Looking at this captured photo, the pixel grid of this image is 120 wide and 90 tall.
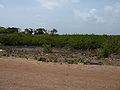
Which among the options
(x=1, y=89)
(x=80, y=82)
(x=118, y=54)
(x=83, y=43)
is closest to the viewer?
(x=1, y=89)

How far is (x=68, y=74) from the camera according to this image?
7.80 meters

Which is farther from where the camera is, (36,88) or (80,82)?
(80,82)

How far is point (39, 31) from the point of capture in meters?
37.1

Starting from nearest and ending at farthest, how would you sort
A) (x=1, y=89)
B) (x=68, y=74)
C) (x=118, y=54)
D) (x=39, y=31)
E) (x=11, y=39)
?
(x=1, y=89)
(x=68, y=74)
(x=118, y=54)
(x=11, y=39)
(x=39, y=31)

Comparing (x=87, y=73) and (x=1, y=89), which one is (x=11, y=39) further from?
(x=1, y=89)

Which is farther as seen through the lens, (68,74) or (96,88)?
(68,74)

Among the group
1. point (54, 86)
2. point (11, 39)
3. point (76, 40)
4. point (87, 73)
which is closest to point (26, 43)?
point (11, 39)

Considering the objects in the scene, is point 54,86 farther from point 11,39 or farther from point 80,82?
point 11,39

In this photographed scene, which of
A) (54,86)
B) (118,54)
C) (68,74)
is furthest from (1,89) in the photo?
(118,54)

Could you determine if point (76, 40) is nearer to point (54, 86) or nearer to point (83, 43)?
point (83, 43)

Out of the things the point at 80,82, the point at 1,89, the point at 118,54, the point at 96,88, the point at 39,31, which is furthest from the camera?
the point at 39,31

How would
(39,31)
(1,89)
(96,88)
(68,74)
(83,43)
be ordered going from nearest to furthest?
(1,89) < (96,88) < (68,74) < (83,43) < (39,31)

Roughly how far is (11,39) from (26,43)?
71.7 inches

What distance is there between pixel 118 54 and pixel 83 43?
5.61 m
